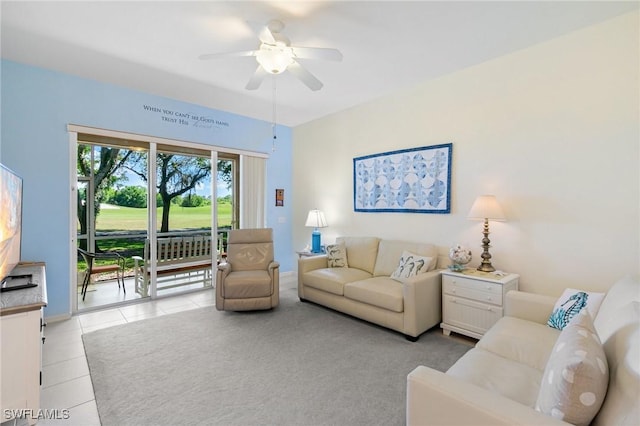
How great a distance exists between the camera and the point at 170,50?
2836 millimetres

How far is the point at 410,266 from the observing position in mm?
3295

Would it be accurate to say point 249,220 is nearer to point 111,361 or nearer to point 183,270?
point 183,270

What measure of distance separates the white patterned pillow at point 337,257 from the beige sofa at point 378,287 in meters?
0.07

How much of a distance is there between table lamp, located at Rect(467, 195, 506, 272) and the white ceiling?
1442mm

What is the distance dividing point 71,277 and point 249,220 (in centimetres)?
242

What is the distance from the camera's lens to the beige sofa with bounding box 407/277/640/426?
0.97 meters

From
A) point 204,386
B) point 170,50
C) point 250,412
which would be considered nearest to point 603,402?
point 250,412

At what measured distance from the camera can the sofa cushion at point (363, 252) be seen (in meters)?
3.93

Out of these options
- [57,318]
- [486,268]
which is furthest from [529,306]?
[57,318]

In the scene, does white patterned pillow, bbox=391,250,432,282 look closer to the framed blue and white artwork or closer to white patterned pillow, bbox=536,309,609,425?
the framed blue and white artwork

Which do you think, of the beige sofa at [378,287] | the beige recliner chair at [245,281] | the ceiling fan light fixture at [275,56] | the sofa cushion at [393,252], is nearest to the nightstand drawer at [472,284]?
the beige sofa at [378,287]

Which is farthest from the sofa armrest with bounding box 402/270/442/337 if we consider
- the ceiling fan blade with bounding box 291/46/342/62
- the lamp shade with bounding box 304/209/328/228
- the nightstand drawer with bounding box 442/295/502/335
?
the ceiling fan blade with bounding box 291/46/342/62

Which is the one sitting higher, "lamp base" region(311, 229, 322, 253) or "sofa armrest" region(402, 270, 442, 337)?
"lamp base" region(311, 229, 322, 253)

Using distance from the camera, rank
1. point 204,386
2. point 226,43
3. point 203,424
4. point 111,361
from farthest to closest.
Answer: point 226,43 → point 111,361 → point 204,386 → point 203,424
